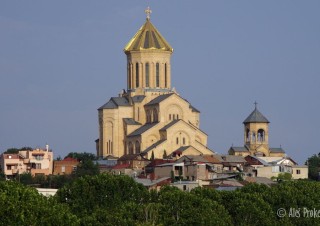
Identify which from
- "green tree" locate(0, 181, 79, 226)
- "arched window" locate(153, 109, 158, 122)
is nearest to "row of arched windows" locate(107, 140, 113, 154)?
"arched window" locate(153, 109, 158, 122)

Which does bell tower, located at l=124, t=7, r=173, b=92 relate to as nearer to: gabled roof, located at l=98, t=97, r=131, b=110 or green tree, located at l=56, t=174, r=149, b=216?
gabled roof, located at l=98, t=97, r=131, b=110

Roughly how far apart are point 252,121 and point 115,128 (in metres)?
10.2

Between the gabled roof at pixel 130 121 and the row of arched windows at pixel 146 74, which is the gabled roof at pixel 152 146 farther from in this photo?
the row of arched windows at pixel 146 74

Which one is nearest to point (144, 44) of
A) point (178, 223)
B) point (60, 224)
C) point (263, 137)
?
point (263, 137)

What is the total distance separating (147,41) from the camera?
12644 centimetres

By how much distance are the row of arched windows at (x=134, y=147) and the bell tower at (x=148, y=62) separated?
480 centimetres

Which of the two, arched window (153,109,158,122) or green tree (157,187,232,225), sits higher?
arched window (153,109,158,122)

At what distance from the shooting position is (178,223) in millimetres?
70500

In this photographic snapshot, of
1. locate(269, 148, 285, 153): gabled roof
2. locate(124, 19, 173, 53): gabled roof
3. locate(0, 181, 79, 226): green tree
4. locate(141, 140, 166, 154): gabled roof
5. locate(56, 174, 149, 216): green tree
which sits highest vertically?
locate(124, 19, 173, 53): gabled roof

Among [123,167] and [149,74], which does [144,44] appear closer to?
[149,74]

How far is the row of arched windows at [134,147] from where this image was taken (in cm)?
12267

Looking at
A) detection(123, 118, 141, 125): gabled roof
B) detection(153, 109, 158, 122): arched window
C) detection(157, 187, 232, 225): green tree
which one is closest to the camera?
detection(157, 187, 232, 225): green tree

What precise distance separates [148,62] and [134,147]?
6.21 metres

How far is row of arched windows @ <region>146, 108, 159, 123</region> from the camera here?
12484cm
